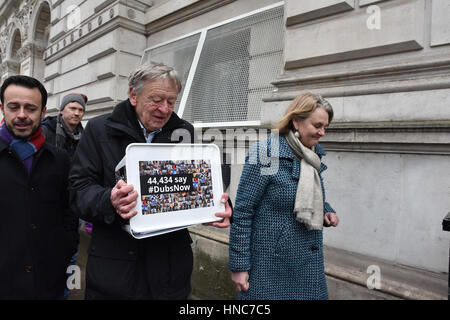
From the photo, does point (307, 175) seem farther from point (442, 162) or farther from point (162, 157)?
point (442, 162)

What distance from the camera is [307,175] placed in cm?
192

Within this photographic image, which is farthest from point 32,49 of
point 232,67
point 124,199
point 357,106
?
point 124,199

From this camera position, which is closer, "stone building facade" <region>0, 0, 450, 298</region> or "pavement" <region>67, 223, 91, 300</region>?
"stone building facade" <region>0, 0, 450, 298</region>

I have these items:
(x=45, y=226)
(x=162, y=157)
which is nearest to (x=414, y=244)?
(x=162, y=157)

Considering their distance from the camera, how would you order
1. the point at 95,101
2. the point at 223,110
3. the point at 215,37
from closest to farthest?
the point at 223,110 < the point at 215,37 < the point at 95,101

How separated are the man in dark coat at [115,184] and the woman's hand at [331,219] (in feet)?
2.85

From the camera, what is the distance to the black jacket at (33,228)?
5.49 ft

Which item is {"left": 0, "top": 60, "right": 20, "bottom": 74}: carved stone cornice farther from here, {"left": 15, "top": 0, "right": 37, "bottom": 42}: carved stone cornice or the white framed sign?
the white framed sign

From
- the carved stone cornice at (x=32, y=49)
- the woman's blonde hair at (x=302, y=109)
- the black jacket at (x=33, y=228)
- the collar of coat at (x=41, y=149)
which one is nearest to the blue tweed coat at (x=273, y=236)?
the woman's blonde hair at (x=302, y=109)

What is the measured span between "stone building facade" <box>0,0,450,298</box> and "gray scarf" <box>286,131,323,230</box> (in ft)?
3.74

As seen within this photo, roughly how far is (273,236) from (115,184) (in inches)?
38.5

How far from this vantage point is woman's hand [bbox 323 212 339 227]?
215 cm

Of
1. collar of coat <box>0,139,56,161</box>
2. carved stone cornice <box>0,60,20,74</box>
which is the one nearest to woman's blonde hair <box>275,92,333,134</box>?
collar of coat <box>0,139,56,161</box>
